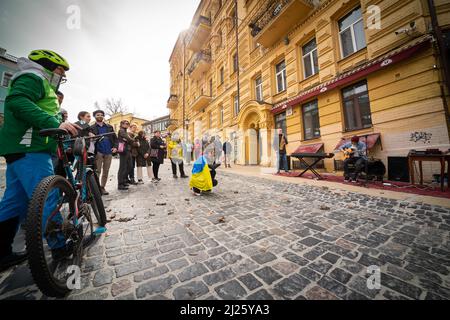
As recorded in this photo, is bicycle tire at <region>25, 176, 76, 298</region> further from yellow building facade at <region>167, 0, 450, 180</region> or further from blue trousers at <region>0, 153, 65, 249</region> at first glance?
yellow building facade at <region>167, 0, 450, 180</region>

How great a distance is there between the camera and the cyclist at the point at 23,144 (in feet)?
4.70

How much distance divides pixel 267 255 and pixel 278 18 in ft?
36.7

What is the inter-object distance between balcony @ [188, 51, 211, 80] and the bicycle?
59.6ft

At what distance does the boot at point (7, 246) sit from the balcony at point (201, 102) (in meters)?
17.1

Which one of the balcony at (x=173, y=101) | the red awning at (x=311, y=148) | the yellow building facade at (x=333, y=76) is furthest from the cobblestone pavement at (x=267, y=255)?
the balcony at (x=173, y=101)

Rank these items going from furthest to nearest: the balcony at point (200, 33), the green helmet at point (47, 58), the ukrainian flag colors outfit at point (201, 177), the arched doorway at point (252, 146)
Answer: the balcony at point (200, 33), the arched doorway at point (252, 146), the ukrainian flag colors outfit at point (201, 177), the green helmet at point (47, 58)

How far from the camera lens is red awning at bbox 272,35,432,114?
16.7 ft

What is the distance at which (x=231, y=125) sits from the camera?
13.9 meters

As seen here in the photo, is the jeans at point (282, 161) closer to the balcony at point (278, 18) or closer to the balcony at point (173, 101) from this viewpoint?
the balcony at point (278, 18)

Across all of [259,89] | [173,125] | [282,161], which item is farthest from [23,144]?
→ [173,125]

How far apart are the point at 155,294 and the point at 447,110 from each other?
795 cm

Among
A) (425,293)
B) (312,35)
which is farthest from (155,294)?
(312,35)

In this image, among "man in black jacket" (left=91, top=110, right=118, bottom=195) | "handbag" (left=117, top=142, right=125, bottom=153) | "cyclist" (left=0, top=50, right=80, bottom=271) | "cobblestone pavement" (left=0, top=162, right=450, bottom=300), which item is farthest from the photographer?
"handbag" (left=117, top=142, right=125, bottom=153)

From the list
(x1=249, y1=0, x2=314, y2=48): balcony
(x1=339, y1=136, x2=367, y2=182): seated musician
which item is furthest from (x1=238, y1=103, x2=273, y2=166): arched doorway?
(x1=339, y1=136, x2=367, y2=182): seated musician
